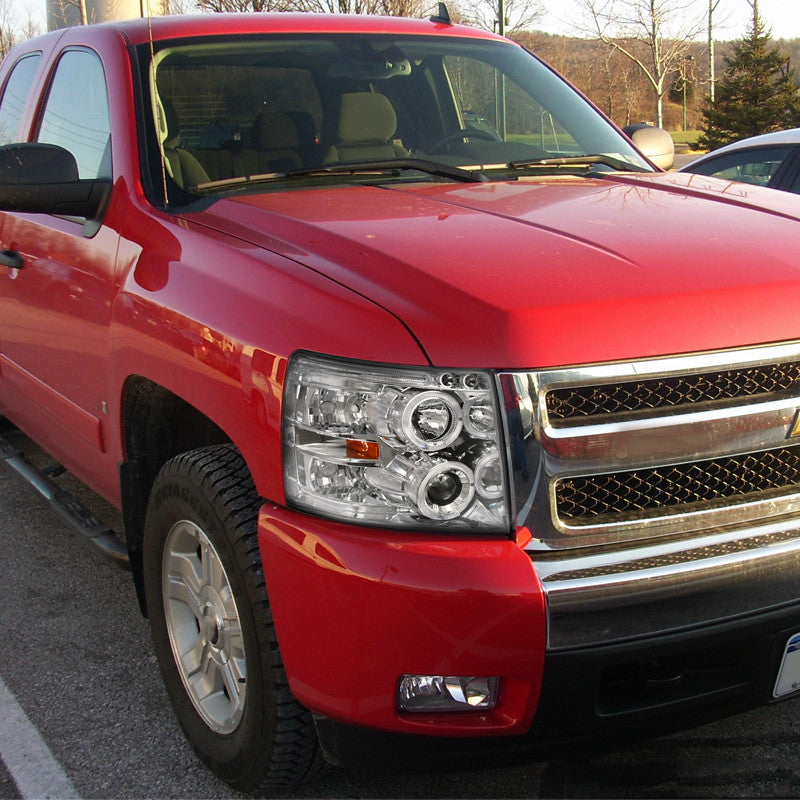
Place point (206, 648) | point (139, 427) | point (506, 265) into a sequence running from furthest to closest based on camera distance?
point (139, 427) < point (206, 648) < point (506, 265)

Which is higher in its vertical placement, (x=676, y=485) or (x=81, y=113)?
(x=81, y=113)

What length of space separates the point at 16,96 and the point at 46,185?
1.49 metres

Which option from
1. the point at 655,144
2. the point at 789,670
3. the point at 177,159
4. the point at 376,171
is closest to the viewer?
the point at 789,670

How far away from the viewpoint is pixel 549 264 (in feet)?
7.30

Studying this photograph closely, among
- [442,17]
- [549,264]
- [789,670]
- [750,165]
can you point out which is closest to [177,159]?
[549,264]

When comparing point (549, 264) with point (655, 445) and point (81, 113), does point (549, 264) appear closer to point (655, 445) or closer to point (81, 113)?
point (655, 445)

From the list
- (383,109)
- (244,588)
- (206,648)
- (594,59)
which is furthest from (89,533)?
(594,59)

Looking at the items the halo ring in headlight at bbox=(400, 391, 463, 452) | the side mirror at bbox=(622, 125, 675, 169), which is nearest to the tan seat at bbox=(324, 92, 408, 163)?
the side mirror at bbox=(622, 125, 675, 169)

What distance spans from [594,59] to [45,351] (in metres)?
48.0

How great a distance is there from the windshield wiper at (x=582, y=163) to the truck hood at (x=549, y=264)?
→ 21.1 inches

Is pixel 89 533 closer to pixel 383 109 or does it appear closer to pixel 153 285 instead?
pixel 153 285

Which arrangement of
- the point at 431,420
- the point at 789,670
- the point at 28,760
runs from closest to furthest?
the point at 431,420 < the point at 789,670 < the point at 28,760

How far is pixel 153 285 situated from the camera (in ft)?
8.74

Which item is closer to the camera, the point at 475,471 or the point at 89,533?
the point at 475,471
